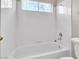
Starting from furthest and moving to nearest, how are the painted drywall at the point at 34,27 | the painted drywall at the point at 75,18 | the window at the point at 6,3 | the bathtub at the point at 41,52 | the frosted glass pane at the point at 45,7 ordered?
the frosted glass pane at the point at 45,7
the painted drywall at the point at 75,18
the painted drywall at the point at 34,27
the bathtub at the point at 41,52
the window at the point at 6,3

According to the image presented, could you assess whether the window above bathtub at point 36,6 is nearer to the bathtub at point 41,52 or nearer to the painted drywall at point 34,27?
the painted drywall at point 34,27

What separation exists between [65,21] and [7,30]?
4.23 feet

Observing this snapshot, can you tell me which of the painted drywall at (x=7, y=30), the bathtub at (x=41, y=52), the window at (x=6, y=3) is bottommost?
the bathtub at (x=41, y=52)

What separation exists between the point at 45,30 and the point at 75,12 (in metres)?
0.77

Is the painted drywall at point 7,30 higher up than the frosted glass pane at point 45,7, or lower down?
lower down

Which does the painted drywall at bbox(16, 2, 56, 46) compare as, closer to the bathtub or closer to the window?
the bathtub

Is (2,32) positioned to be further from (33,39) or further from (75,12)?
(75,12)

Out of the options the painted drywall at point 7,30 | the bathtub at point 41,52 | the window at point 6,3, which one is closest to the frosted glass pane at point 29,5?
the painted drywall at point 7,30

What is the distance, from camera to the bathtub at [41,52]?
214 cm

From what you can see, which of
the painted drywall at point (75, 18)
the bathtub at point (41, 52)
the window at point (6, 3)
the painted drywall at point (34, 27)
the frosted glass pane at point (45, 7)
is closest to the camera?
the window at point (6, 3)

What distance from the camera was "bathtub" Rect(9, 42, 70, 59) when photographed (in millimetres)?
2145

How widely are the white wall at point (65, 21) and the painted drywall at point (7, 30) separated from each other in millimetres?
1112

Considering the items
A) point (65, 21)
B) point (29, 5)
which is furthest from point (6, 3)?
point (65, 21)

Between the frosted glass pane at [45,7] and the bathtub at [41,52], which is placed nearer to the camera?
the bathtub at [41,52]
